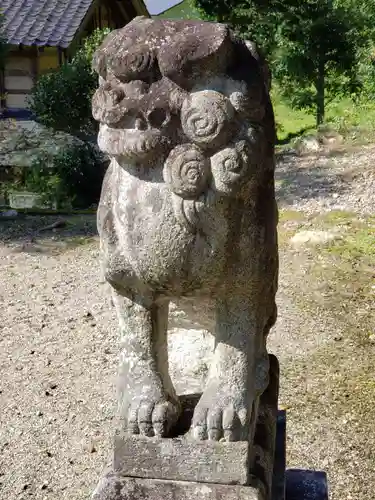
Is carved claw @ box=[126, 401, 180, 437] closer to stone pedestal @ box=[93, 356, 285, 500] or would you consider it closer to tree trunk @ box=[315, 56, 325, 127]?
stone pedestal @ box=[93, 356, 285, 500]

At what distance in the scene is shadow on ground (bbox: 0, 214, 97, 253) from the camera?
592 cm

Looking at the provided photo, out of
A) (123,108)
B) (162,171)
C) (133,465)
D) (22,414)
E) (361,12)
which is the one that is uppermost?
(361,12)

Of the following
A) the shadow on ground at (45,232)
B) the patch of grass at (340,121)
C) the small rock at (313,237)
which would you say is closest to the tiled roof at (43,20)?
the shadow on ground at (45,232)

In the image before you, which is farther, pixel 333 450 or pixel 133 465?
pixel 333 450

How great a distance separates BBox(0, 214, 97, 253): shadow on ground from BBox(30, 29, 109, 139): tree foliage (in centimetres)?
210

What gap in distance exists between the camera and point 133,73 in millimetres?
1279

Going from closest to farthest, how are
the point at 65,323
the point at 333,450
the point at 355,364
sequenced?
the point at 333,450 < the point at 355,364 < the point at 65,323

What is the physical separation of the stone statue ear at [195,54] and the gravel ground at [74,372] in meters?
1.11

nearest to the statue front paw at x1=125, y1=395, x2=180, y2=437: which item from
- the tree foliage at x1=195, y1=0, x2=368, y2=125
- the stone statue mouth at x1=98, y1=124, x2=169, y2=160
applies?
the stone statue mouth at x1=98, y1=124, x2=169, y2=160

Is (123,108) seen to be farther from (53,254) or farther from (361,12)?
(361,12)

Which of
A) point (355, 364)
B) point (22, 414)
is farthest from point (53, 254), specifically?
point (355, 364)

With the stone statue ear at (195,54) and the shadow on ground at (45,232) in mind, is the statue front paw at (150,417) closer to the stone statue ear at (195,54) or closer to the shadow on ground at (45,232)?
the stone statue ear at (195,54)

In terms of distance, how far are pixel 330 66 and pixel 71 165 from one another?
17.8 ft

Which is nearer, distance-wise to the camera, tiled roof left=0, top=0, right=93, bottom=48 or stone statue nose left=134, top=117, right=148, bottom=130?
stone statue nose left=134, top=117, right=148, bottom=130
